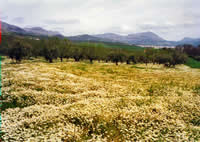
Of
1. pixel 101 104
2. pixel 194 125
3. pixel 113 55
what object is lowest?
pixel 194 125

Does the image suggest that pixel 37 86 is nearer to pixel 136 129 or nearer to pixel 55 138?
pixel 55 138

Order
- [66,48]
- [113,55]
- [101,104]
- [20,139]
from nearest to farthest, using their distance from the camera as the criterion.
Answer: [20,139] < [101,104] < [66,48] < [113,55]

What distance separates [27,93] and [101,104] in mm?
8201

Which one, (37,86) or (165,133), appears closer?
(165,133)

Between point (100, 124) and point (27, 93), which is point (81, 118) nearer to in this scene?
point (100, 124)

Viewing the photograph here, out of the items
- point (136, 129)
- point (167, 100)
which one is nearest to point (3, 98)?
point (136, 129)

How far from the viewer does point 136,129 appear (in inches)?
366

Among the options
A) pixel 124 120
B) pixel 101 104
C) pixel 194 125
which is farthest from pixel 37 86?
pixel 194 125

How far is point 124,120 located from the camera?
32.8 feet

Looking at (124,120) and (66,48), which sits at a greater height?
(66,48)

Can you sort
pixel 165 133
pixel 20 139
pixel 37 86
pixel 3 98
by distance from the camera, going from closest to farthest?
pixel 20 139 < pixel 165 133 < pixel 3 98 < pixel 37 86

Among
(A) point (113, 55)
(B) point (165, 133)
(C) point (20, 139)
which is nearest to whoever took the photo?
(C) point (20, 139)

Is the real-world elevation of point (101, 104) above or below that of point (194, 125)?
above

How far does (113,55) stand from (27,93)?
294 ft
